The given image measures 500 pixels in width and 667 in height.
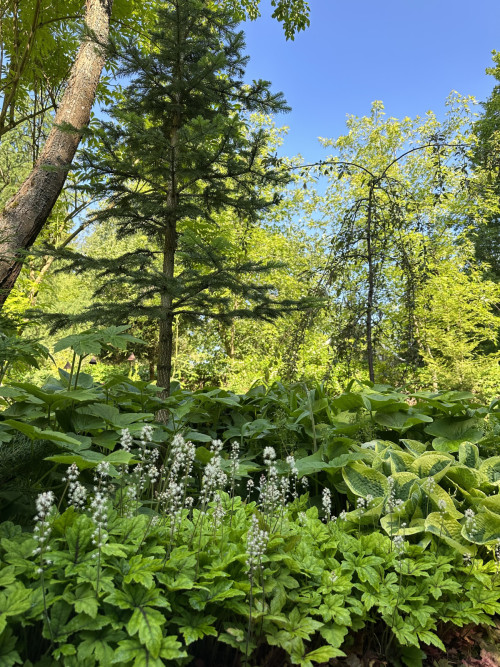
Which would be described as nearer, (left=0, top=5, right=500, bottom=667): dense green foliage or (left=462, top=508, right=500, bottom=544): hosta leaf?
(left=0, top=5, right=500, bottom=667): dense green foliage

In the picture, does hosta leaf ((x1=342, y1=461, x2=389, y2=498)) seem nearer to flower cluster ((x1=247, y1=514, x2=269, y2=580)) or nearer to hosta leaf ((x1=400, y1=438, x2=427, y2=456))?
hosta leaf ((x1=400, y1=438, x2=427, y2=456))

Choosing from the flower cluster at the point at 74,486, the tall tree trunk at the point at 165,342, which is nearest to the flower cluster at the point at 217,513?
the flower cluster at the point at 74,486

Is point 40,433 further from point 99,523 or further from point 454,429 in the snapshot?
point 454,429

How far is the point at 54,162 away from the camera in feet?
9.56

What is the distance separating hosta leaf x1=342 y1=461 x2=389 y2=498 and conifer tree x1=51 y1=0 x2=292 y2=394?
4.52ft

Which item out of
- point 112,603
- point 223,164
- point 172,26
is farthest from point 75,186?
point 112,603

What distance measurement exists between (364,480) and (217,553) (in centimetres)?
74

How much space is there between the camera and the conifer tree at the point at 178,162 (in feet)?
8.29

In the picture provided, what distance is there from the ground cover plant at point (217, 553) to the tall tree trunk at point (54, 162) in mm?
1540

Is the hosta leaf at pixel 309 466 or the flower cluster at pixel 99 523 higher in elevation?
the hosta leaf at pixel 309 466

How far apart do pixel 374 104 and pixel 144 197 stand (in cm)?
941

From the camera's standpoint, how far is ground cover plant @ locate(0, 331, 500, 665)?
0.80 meters

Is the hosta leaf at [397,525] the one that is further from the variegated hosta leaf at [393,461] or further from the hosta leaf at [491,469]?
the hosta leaf at [491,469]

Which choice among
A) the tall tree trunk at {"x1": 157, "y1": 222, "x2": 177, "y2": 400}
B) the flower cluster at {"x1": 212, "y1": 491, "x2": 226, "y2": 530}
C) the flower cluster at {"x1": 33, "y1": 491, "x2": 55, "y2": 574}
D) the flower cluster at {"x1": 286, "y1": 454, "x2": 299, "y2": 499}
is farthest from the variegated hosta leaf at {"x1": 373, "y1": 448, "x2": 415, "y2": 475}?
the tall tree trunk at {"x1": 157, "y1": 222, "x2": 177, "y2": 400}
